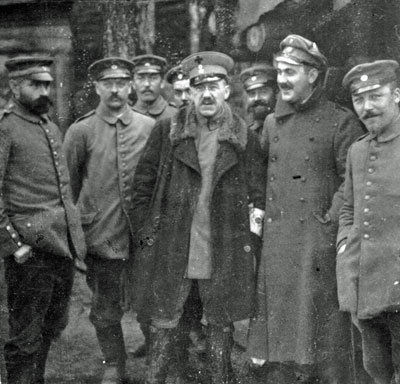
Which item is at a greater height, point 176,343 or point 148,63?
point 148,63

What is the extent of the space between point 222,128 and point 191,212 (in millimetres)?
527

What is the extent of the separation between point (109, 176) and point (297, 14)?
5.49ft

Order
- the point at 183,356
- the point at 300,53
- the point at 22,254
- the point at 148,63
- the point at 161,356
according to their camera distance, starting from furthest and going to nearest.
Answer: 1. the point at 148,63
2. the point at 183,356
3. the point at 161,356
4. the point at 300,53
5. the point at 22,254

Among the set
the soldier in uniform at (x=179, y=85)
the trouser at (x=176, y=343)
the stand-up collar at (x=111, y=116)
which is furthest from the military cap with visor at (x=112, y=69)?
the trouser at (x=176, y=343)

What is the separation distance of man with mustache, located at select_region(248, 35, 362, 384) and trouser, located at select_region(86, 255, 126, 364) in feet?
3.38

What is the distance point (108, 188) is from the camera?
17.3 feet

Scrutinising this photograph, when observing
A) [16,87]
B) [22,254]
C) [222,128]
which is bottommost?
[22,254]

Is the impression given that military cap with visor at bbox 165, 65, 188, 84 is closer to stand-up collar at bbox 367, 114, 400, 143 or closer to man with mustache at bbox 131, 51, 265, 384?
man with mustache at bbox 131, 51, 265, 384

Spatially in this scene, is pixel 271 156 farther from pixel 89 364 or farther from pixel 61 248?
pixel 89 364

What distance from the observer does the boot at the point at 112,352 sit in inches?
203

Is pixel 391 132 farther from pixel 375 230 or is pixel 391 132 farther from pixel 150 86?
pixel 150 86

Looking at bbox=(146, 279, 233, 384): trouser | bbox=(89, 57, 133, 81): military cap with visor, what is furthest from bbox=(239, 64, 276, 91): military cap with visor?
bbox=(146, 279, 233, 384): trouser

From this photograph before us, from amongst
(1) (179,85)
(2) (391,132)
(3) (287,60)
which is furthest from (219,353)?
(1) (179,85)

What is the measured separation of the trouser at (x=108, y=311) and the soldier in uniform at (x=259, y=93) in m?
1.30
